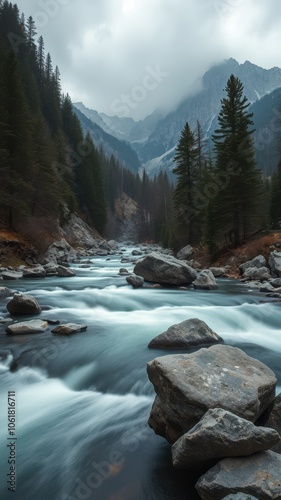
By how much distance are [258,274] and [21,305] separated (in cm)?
1493

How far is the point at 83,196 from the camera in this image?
212ft

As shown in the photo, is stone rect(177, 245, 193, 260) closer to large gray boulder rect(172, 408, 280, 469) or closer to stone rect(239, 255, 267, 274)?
stone rect(239, 255, 267, 274)

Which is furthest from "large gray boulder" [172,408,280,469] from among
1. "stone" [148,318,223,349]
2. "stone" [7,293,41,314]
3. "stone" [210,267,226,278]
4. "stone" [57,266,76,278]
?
"stone" [210,267,226,278]

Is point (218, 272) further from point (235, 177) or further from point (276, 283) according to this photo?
point (235, 177)

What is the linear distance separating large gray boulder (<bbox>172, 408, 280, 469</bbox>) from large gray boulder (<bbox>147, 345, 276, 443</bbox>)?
44cm

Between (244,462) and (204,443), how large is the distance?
1.44ft

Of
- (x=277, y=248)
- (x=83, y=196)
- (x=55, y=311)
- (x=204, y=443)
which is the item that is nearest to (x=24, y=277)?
(x=55, y=311)

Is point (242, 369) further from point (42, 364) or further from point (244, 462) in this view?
point (42, 364)

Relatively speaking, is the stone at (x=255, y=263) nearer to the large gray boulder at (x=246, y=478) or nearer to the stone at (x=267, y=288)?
the stone at (x=267, y=288)

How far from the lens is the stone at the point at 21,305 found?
34.5 ft

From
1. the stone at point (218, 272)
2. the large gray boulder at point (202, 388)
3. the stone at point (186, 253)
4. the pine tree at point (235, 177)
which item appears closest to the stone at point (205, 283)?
the stone at point (218, 272)

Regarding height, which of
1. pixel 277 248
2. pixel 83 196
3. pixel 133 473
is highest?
pixel 83 196

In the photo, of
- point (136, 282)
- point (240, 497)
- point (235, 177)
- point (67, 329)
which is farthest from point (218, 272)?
point (240, 497)

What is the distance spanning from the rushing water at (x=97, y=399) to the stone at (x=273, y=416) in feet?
4.19
